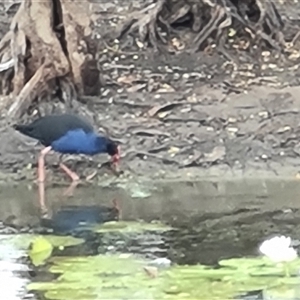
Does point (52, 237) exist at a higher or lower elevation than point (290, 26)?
lower

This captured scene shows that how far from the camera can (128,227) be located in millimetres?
8906

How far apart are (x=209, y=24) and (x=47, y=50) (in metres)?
2.94

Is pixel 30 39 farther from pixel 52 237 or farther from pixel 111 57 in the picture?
pixel 52 237

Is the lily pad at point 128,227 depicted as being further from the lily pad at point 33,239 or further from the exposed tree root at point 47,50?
the exposed tree root at point 47,50

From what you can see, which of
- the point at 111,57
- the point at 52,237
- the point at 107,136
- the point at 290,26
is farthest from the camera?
the point at 290,26

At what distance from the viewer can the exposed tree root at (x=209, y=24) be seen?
14492 mm

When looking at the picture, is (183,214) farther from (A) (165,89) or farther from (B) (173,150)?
(A) (165,89)

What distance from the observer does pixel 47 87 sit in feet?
40.7

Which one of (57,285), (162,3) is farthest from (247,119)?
(57,285)

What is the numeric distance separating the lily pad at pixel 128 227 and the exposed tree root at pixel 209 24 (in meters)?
5.65

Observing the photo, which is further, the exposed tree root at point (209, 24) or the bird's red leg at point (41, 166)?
the exposed tree root at point (209, 24)

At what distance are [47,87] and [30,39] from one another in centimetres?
51

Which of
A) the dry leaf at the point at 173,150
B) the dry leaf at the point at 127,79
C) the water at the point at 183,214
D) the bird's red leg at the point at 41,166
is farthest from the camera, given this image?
the dry leaf at the point at 127,79

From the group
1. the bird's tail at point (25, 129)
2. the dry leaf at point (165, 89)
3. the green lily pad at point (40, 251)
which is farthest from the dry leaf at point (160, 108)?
the green lily pad at point (40, 251)
